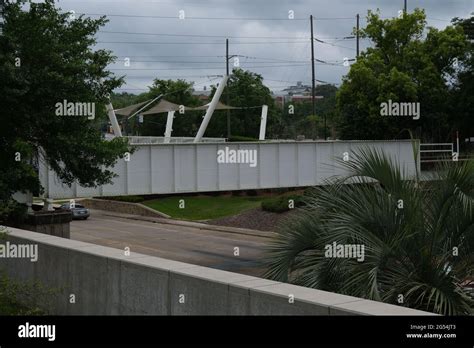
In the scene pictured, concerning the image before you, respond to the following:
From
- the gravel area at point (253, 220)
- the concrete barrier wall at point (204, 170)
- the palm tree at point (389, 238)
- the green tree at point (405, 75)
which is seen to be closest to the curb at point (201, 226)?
the gravel area at point (253, 220)

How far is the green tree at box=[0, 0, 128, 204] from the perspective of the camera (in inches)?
720

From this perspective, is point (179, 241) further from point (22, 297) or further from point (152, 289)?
point (152, 289)

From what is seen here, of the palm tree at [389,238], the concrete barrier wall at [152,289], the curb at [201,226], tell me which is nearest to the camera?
the concrete barrier wall at [152,289]

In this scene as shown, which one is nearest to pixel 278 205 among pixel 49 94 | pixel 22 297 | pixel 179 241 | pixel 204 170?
pixel 179 241

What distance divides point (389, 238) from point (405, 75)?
46699 millimetres

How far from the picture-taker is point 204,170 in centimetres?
3141

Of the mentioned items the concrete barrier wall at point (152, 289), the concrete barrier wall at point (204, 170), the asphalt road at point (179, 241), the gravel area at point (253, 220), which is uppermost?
the concrete barrier wall at point (204, 170)

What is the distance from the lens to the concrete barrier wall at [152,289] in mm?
6531

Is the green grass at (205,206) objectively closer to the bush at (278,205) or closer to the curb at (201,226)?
the curb at (201,226)

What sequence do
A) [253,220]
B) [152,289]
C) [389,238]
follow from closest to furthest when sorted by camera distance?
1. [389,238]
2. [152,289]
3. [253,220]

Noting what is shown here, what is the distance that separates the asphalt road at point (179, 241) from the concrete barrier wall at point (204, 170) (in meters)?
3.79

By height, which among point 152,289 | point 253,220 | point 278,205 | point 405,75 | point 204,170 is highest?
point 405,75
